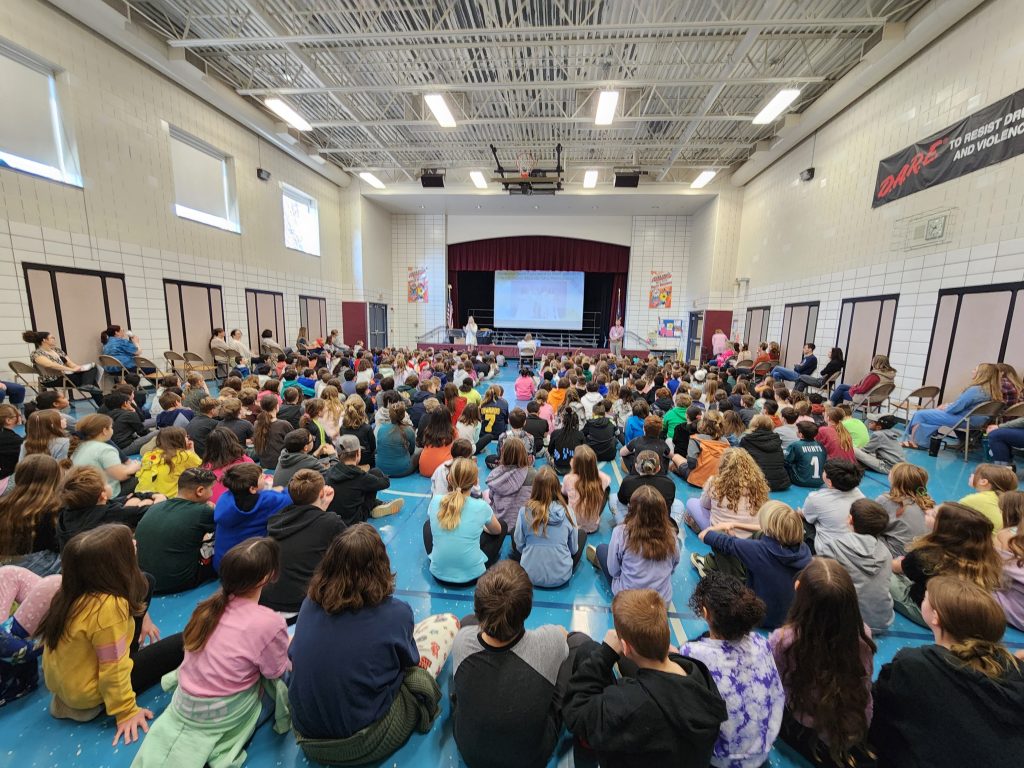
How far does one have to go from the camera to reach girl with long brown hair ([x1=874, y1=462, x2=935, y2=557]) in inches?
110

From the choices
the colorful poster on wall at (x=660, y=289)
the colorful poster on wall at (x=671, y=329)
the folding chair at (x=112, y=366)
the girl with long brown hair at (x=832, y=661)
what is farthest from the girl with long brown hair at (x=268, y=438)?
the colorful poster on wall at (x=660, y=289)

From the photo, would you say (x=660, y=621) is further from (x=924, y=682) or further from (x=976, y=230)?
(x=976, y=230)

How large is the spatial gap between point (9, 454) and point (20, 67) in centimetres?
734

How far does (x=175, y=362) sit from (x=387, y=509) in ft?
28.4

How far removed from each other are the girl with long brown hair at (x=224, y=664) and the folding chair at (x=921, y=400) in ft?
29.0

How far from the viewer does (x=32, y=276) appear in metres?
6.91

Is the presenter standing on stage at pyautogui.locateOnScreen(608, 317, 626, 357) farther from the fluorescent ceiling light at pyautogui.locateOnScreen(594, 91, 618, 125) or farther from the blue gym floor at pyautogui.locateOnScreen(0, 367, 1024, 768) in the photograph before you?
the blue gym floor at pyautogui.locateOnScreen(0, 367, 1024, 768)

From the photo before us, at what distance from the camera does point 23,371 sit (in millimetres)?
6430

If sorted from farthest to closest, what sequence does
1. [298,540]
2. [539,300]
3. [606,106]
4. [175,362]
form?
1. [539,300]
2. [175,362]
3. [606,106]
4. [298,540]

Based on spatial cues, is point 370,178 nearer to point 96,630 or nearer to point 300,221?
point 300,221

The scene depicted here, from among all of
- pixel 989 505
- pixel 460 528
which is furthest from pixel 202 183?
pixel 989 505

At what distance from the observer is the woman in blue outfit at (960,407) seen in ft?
17.6

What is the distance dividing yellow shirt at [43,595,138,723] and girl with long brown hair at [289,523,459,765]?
31.0 inches

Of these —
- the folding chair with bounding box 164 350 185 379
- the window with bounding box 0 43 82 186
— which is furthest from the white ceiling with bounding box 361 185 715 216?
the folding chair with bounding box 164 350 185 379
